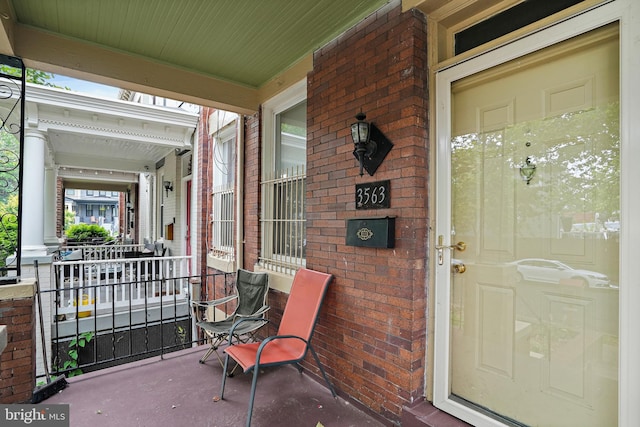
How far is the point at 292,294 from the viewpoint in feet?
9.55

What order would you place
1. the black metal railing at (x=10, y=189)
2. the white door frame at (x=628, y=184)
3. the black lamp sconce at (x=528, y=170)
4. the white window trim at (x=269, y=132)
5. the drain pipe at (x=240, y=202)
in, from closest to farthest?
the white door frame at (x=628, y=184), the black lamp sconce at (x=528, y=170), the black metal railing at (x=10, y=189), the white window trim at (x=269, y=132), the drain pipe at (x=240, y=202)

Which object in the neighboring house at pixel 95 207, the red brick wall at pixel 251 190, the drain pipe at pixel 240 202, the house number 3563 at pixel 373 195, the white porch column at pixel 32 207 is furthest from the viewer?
the neighboring house at pixel 95 207

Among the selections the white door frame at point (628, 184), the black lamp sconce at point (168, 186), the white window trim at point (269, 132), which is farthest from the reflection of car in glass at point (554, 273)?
the black lamp sconce at point (168, 186)

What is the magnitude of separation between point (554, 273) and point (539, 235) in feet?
0.68

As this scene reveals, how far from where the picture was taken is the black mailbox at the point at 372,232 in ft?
7.15

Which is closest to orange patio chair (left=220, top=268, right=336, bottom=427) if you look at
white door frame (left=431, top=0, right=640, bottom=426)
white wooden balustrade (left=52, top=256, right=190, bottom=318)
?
white door frame (left=431, top=0, right=640, bottom=426)

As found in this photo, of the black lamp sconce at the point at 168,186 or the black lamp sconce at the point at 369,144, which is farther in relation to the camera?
the black lamp sconce at the point at 168,186

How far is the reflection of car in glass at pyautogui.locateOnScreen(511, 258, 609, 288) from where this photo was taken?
1592 millimetres

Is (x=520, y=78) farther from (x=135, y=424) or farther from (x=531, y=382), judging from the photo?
(x=135, y=424)

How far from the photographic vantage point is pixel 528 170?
1.83 metres

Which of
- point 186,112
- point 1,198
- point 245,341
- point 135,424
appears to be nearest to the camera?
point 135,424

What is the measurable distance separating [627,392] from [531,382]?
0.43m

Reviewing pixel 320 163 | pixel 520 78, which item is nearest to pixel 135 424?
pixel 320 163

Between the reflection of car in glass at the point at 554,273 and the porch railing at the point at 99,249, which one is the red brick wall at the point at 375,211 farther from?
the porch railing at the point at 99,249
